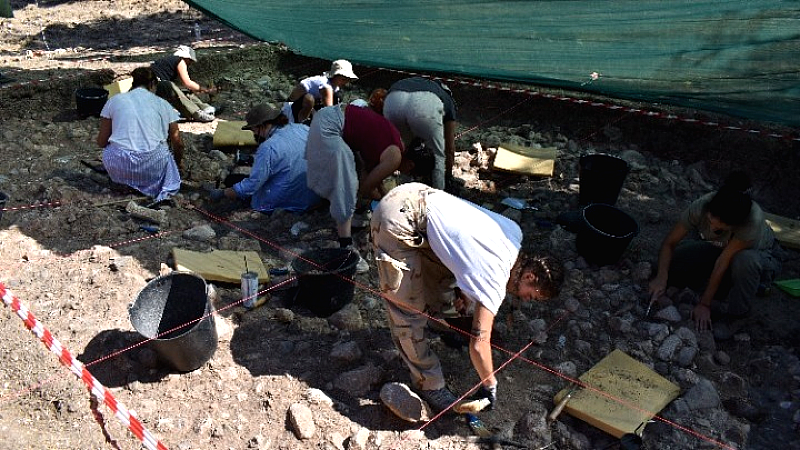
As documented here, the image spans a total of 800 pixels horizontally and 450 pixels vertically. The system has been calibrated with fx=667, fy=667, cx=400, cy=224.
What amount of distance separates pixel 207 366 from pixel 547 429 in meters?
1.94

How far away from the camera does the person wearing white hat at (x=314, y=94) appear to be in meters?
6.52

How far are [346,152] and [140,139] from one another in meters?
1.97

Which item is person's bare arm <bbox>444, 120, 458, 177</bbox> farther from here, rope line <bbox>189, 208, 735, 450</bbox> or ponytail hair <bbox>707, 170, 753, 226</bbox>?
ponytail hair <bbox>707, 170, 753, 226</bbox>

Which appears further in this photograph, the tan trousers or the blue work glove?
the blue work glove

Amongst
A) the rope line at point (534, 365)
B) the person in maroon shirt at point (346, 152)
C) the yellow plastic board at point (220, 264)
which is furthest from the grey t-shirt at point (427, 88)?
the yellow plastic board at point (220, 264)

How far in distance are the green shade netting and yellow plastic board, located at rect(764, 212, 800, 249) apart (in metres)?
0.81

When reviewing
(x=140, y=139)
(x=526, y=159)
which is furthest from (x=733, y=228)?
(x=140, y=139)

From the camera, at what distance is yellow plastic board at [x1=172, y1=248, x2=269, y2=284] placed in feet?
14.9

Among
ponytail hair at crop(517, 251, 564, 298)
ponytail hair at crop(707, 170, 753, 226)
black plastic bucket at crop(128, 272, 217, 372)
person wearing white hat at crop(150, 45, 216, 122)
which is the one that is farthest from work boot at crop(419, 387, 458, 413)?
person wearing white hat at crop(150, 45, 216, 122)

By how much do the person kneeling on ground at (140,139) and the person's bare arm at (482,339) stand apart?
11.6ft

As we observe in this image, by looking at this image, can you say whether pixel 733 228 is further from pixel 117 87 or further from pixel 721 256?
pixel 117 87

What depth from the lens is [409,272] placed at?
3357mm

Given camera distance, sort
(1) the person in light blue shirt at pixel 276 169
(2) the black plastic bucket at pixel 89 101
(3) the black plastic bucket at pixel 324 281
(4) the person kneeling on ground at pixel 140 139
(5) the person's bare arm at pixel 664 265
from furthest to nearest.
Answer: (2) the black plastic bucket at pixel 89 101, (4) the person kneeling on ground at pixel 140 139, (1) the person in light blue shirt at pixel 276 169, (5) the person's bare arm at pixel 664 265, (3) the black plastic bucket at pixel 324 281

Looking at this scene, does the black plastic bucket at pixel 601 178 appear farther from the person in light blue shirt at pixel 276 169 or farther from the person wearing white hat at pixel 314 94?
the person wearing white hat at pixel 314 94
